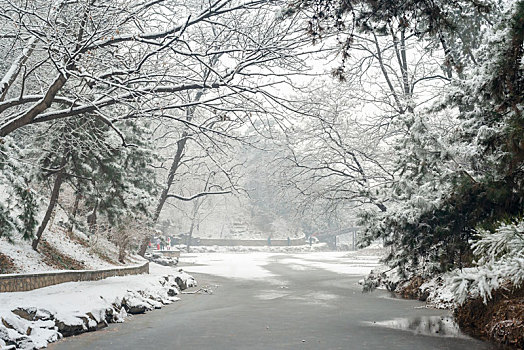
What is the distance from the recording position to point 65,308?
9703mm

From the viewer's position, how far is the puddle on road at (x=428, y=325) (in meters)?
9.29

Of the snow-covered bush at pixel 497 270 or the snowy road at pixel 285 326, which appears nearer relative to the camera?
the snow-covered bush at pixel 497 270

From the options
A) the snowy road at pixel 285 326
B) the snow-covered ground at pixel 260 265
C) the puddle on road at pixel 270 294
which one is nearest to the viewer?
the snowy road at pixel 285 326

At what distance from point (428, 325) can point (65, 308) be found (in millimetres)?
7513

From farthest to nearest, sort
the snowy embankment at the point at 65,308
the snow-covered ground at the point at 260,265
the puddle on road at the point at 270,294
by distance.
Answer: the snow-covered ground at the point at 260,265
the puddle on road at the point at 270,294
the snowy embankment at the point at 65,308

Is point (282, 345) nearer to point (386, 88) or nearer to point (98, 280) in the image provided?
point (98, 280)

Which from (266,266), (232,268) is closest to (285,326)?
(232,268)

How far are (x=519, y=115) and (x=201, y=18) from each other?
5.30 m

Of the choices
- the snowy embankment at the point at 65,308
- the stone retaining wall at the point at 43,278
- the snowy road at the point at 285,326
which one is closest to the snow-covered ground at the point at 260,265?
the snowy road at the point at 285,326

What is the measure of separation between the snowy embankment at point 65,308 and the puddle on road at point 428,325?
5911mm

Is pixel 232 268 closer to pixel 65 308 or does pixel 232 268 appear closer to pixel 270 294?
pixel 270 294

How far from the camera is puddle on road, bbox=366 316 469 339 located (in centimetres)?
929

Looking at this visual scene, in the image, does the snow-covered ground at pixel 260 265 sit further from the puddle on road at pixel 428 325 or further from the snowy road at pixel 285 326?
the puddle on road at pixel 428 325

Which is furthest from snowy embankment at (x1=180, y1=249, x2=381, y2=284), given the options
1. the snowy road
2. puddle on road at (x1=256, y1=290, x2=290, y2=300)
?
puddle on road at (x1=256, y1=290, x2=290, y2=300)
